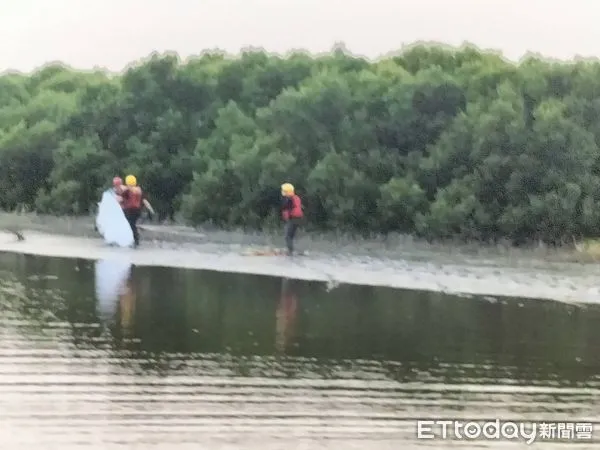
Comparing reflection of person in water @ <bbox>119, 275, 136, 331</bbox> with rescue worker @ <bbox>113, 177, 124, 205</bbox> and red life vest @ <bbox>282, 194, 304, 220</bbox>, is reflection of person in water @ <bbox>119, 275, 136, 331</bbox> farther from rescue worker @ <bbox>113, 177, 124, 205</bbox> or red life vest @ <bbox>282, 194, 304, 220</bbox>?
red life vest @ <bbox>282, 194, 304, 220</bbox>

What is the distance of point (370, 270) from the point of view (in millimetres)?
6734

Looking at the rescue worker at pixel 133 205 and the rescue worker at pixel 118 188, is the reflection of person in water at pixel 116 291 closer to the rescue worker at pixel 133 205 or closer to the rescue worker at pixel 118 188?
the rescue worker at pixel 133 205

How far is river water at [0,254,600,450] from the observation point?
11.1ft

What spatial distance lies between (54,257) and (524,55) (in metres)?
4.25

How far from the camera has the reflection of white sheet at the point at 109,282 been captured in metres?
5.13

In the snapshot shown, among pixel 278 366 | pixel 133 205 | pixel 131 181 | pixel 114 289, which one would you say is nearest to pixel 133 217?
pixel 133 205

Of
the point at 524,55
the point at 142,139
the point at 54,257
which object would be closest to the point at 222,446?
the point at 54,257

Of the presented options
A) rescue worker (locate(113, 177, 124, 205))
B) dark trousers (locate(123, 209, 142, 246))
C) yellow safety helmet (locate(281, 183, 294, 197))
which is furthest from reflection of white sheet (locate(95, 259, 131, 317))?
yellow safety helmet (locate(281, 183, 294, 197))

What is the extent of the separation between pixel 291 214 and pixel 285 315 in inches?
87.9

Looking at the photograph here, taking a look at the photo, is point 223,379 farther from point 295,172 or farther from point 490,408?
point 295,172

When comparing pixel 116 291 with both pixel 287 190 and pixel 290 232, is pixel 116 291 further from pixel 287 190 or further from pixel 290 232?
pixel 287 190

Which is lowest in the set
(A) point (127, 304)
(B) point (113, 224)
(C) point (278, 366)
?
(C) point (278, 366)

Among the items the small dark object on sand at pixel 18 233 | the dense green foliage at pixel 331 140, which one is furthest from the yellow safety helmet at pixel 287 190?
the small dark object on sand at pixel 18 233

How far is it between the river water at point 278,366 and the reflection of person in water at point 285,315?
0.02 meters
